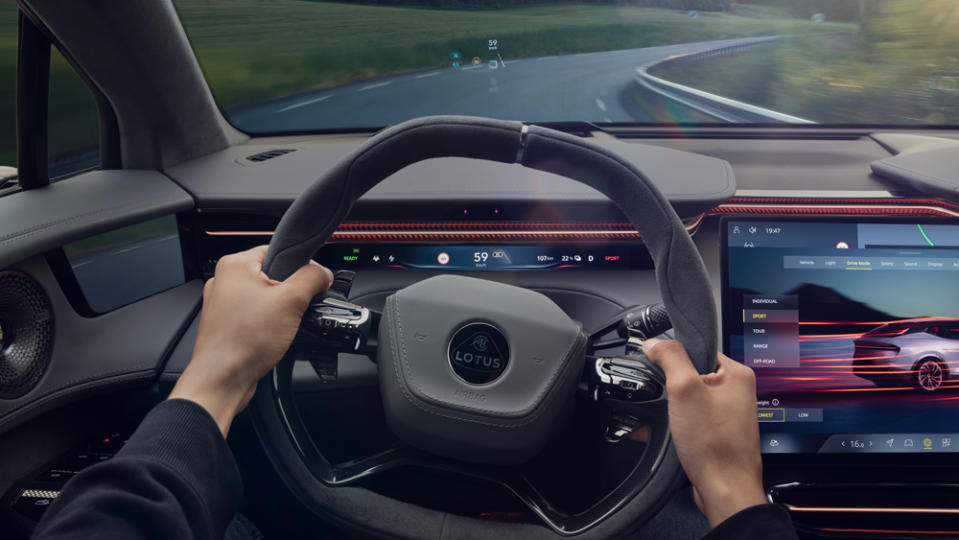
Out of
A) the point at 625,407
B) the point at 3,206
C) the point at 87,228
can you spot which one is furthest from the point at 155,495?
the point at 3,206

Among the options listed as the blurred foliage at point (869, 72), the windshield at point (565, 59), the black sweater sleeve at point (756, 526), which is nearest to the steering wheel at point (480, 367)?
the black sweater sleeve at point (756, 526)

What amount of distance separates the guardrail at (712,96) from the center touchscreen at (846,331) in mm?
1586

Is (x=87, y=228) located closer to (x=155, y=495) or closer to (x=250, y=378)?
(x=250, y=378)

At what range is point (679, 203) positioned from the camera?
7.26ft

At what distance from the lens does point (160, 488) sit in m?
0.96

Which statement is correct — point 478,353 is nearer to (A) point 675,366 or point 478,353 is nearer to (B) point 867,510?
(A) point 675,366

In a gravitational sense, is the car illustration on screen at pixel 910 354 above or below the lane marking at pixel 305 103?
below

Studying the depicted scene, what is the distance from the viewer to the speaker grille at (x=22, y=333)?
1.86 meters

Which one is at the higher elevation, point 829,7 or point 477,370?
point 829,7

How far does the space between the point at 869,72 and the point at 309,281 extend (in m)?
3.23

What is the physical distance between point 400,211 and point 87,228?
0.99 m

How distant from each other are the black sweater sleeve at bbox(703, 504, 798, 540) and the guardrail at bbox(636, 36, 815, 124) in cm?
255

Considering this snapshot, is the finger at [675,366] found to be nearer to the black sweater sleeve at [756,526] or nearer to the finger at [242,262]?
the black sweater sleeve at [756,526]

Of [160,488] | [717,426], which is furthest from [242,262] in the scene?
[717,426]
